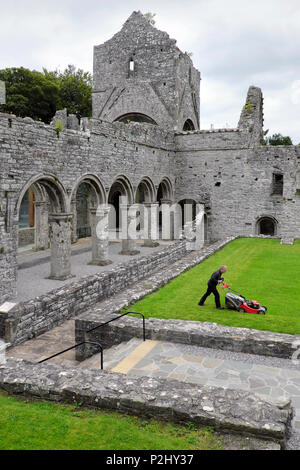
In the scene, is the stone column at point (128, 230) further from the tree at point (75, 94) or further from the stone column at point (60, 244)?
the tree at point (75, 94)

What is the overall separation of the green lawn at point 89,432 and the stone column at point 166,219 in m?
19.9

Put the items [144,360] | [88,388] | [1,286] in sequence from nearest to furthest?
1. [88,388]
2. [144,360]
3. [1,286]

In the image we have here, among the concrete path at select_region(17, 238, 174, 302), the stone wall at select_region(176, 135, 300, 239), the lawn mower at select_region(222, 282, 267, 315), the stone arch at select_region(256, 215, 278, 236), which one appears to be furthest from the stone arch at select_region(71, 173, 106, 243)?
the stone arch at select_region(256, 215, 278, 236)

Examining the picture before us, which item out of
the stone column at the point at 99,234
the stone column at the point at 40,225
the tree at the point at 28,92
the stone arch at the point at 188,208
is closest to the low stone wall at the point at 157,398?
the stone column at the point at 99,234

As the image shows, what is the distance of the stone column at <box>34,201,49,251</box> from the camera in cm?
2038

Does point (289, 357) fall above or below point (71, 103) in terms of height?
below

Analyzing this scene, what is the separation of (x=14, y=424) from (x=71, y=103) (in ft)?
118

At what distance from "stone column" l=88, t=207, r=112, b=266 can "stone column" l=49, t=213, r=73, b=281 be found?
2212 mm

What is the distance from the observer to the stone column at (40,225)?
20.4 metres

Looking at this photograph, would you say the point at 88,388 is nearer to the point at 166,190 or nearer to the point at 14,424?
the point at 14,424

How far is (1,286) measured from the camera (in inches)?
453

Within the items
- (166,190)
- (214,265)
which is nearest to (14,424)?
(214,265)

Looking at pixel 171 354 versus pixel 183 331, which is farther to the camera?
pixel 183 331

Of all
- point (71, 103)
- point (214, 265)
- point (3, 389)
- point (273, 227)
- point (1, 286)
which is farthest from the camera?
point (71, 103)
